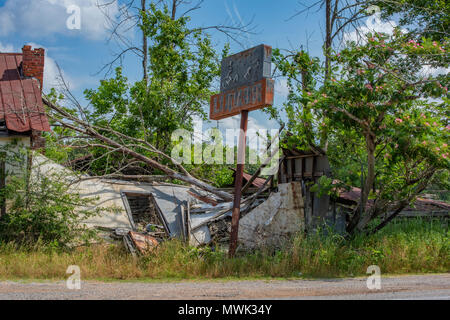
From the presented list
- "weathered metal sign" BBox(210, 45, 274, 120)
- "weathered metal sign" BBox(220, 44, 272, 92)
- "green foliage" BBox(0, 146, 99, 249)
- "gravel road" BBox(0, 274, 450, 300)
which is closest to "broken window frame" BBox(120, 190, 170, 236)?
"green foliage" BBox(0, 146, 99, 249)

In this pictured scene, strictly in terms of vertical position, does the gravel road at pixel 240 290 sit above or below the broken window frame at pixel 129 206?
below

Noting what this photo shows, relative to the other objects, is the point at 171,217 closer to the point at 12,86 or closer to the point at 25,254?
the point at 25,254

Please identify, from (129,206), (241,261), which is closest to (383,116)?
(241,261)

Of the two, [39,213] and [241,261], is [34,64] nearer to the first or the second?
[39,213]

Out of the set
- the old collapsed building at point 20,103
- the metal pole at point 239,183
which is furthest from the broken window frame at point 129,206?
the old collapsed building at point 20,103

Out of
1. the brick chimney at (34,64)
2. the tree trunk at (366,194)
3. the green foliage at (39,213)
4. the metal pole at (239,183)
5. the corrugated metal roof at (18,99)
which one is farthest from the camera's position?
the brick chimney at (34,64)

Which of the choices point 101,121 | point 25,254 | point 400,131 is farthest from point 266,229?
point 101,121

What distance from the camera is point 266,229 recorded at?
12.0m

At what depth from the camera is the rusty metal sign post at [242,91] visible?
1070cm

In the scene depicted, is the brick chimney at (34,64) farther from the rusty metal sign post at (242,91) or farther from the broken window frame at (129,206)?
the rusty metal sign post at (242,91)

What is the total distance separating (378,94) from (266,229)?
14.5 feet

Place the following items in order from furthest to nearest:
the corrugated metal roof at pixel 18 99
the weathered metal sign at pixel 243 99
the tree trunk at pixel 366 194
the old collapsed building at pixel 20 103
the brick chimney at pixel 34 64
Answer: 1. the brick chimney at pixel 34 64
2. the corrugated metal roof at pixel 18 99
3. the old collapsed building at pixel 20 103
4. the tree trunk at pixel 366 194
5. the weathered metal sign at pixel 243 99

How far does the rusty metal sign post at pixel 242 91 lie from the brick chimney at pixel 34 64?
22.7 feet

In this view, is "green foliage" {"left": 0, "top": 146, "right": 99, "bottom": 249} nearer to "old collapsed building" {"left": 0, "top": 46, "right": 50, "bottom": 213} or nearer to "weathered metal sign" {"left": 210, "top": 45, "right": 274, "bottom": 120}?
"old collapsed building" {"left": 0, "top": 46, "right": 50, "bottom": 213}
